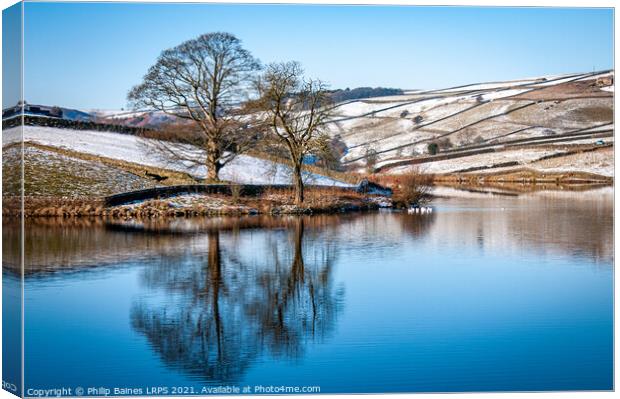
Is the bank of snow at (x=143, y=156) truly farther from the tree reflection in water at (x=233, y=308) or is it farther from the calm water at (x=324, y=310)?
the tree reflection in water at (x=233, y=308)

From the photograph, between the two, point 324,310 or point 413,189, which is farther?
point 413,189

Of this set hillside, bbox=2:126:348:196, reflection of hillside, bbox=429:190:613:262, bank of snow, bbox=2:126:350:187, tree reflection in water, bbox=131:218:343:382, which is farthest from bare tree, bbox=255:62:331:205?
tree reflection in water, bbox=131:218:343:382

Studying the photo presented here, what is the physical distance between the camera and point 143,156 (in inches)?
1703

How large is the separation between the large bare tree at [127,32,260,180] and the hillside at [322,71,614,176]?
21.4 ft

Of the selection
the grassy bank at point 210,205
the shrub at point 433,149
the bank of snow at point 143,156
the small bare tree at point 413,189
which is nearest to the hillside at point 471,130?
the shrub at point 433,149

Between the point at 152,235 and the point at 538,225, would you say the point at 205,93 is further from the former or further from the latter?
the point at 538,225

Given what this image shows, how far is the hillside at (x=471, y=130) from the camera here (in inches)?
1702

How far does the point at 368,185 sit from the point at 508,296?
92.7 feet

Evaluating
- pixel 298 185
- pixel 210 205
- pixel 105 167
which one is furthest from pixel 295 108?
pixel 105 167

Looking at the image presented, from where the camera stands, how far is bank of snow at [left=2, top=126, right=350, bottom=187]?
4116 centimetres

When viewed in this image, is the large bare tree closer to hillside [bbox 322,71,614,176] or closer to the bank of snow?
the bank of snow

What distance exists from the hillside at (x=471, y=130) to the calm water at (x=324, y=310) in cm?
1706

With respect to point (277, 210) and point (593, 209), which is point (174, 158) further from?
point (593, 209)

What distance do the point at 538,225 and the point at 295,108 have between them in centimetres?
1252
